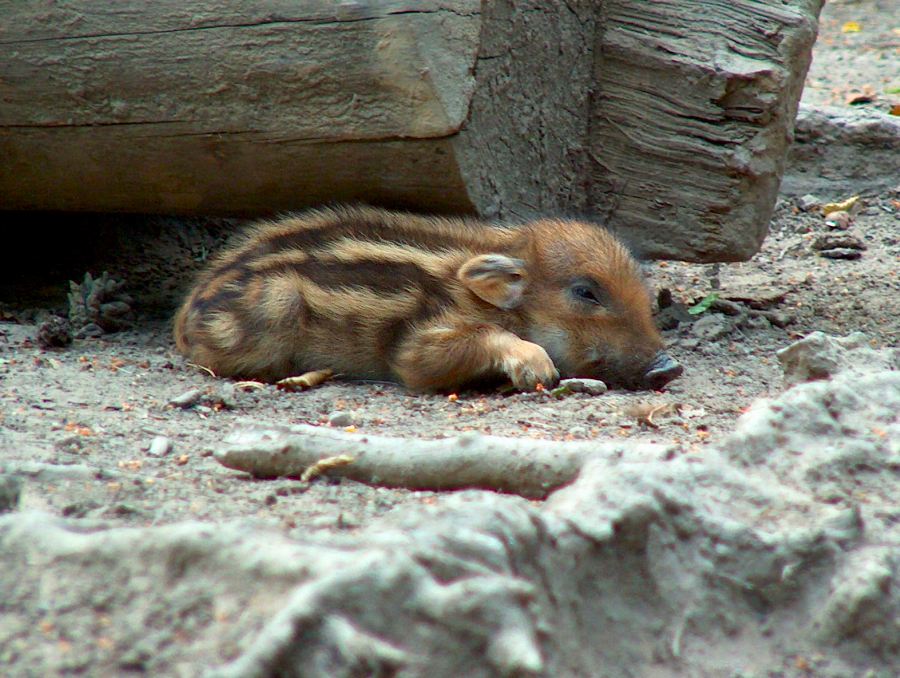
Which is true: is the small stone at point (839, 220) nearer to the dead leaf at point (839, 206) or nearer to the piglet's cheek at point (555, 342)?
the dead leaf at point (839, 206)

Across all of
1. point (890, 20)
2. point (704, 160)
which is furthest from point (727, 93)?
point (890, 20)

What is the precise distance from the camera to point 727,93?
449 centimetres

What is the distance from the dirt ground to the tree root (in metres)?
0.05

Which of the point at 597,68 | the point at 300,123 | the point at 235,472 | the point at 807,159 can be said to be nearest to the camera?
the point at 235,472

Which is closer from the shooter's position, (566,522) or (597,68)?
(566,522)

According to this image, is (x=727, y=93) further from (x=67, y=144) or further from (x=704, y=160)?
(x=67, y=144)

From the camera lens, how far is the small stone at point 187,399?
12.3 ft

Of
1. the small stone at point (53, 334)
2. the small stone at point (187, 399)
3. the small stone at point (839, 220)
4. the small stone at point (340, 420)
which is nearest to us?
the small stone at point (340, 420)

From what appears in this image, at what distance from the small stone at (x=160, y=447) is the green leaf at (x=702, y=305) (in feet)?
8.99

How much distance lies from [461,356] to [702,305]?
140cm

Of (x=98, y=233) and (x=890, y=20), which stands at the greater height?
(x=890, y=20)

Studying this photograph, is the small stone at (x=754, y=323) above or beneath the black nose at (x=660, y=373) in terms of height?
beneath

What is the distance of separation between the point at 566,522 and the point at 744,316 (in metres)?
3.13

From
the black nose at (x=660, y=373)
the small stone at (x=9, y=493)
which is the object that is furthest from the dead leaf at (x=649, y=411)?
the small stone at (x=9, y=493)
